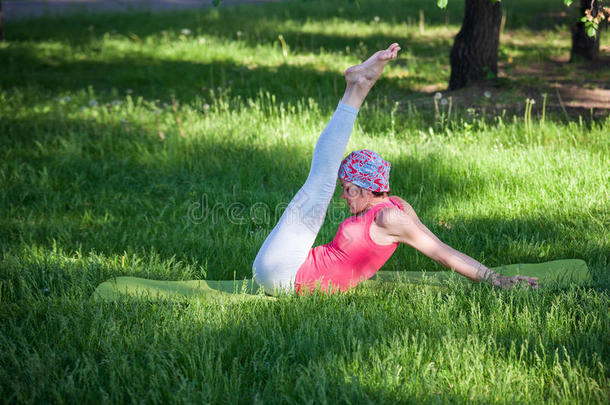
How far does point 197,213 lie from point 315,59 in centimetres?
528

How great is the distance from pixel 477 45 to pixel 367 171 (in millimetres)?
4822

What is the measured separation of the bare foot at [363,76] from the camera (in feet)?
11.0

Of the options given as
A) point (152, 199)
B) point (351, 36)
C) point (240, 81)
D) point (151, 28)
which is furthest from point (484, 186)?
point (151, 28)

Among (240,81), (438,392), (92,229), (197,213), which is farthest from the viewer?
(240,81)

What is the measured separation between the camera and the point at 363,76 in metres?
3.38

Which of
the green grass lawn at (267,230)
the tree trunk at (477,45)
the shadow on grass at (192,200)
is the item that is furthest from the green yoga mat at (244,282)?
the tree trunk at (477,45)

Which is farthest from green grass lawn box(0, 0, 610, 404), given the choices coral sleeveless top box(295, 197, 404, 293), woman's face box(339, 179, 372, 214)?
woman's face box(339, 179, 372, 214)

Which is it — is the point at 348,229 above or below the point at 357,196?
below

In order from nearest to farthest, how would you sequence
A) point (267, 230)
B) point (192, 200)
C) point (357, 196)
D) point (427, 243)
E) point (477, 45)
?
1. point (427, 243)
2. point (357, 196)
3. point (267, 230)
4. point (192, 200)
5. point (477, 45)

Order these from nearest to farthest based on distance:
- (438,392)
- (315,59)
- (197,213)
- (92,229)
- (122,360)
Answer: (438,392), (122,360), (92,229), (197,213), (315,59)

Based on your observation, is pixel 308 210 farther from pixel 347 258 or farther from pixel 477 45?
pixel 477 45

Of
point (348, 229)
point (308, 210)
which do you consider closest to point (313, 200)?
point (308, 210)

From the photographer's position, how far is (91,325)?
9.95 ft

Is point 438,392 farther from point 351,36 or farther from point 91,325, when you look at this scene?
point 351,36
